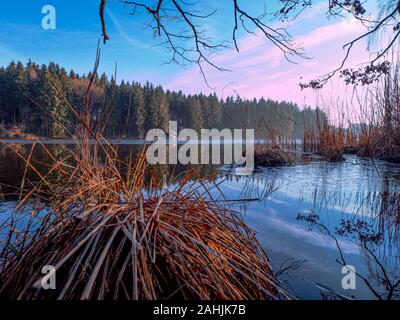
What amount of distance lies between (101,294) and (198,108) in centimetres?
5146

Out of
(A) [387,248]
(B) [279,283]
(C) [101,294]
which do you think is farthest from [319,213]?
(C) [101,294]

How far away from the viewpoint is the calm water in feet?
4.09

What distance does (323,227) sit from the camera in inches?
80.0

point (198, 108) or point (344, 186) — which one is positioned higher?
point (198, 108)

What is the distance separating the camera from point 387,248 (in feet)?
5.07

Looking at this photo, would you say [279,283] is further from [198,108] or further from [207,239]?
[198,108]

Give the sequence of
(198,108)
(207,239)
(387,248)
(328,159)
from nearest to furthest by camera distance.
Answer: (207,239) < (387,248) < (328,159) < (198,108)

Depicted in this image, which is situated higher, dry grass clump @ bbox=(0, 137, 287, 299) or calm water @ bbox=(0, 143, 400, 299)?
dry grass clump @ bbox=(0, 137, 287, 299)

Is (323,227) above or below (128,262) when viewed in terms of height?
below

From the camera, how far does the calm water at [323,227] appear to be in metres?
1.25

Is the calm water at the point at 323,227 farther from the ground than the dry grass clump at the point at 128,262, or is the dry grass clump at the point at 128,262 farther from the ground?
the dry grass clump at the point at 128,262

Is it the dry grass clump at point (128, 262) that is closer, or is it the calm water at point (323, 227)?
the dry grass clump at point (128, 262)

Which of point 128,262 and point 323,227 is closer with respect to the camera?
point 128,262

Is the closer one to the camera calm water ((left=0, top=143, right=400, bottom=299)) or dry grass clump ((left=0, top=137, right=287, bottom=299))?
dry grass clump ((left=0, top=137, right=287, bottom=299))
